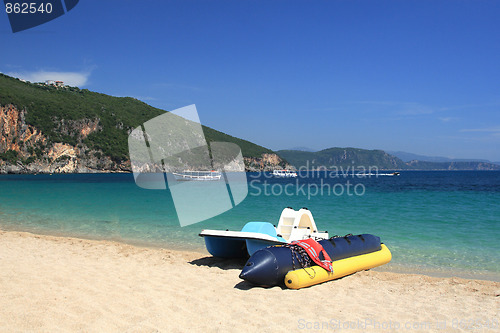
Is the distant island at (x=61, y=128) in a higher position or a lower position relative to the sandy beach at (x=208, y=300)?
higher

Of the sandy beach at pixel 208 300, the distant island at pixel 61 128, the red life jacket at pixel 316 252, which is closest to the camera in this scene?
the sandy beach at pixel 208 300

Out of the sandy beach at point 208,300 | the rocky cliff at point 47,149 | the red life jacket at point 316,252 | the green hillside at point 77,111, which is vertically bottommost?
the sandy beach at point 208,300

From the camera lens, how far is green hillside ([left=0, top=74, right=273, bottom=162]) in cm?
9438

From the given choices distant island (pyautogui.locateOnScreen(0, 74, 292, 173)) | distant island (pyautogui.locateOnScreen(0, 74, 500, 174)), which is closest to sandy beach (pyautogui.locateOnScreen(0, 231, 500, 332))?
distant island (pyautogui.locateOnScreen(0, 74, 500, 174))

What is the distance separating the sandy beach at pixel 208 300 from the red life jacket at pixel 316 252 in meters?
0.43

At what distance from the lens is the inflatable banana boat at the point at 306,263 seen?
6.46m

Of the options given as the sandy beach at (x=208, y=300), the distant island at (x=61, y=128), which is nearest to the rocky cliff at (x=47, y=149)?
the distant island at (x=61, y=128)

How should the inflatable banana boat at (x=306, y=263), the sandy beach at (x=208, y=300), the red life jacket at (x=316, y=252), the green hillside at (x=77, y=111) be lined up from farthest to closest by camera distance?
the green hillside at (x=77, y=111)
the red life jacket at (x=316, y=252)
the inflatable banana boat at (x=306, y=263)
the sandy beach at (x=208, y=300)

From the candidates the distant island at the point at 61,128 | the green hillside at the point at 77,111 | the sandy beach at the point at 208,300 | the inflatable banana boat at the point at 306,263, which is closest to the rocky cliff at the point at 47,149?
the distant island at the point at 61,128

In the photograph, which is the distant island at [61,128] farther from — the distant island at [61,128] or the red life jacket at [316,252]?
the red life jacket at [316,252]

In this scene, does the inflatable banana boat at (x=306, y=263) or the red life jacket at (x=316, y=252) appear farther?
the red life jacket at (x=316, y=252)

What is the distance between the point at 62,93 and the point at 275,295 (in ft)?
436

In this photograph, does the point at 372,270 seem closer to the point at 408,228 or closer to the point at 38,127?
the point at 408,228

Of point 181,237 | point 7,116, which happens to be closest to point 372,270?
point 181,237
